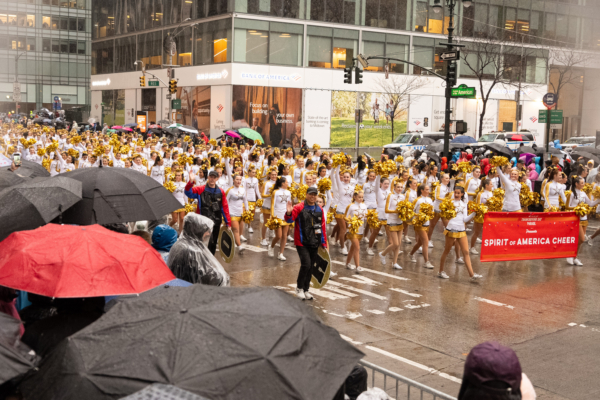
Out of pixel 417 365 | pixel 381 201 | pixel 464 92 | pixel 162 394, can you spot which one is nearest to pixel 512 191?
pixel 381 201

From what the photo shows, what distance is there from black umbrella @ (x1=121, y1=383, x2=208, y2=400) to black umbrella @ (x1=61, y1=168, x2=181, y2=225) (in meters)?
4.52

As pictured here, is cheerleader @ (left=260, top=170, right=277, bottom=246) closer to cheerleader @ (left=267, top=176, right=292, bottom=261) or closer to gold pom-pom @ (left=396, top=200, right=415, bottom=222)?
cheerleader @ (left=267, top=176, right=292, bottom=261)

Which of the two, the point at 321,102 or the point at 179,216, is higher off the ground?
the point at 321,102

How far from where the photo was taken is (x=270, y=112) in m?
48.4

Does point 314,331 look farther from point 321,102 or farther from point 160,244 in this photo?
point 321,102

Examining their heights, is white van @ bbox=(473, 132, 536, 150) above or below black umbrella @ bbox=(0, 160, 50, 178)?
above

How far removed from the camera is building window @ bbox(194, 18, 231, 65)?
4672cm

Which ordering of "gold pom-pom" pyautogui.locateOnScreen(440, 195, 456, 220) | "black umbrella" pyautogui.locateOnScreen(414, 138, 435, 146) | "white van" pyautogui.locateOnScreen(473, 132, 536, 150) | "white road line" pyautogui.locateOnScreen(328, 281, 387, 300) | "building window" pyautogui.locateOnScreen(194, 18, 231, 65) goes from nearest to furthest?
"white road line" pyautogui.locateOnScreen(328, 281, 387, 300) → "gold pom-pom" pyautogui.locateOnScreen(440, 195, 456, 220) → "black umbrella" pyautogui.locateOnScreen(414, 138, 435, 146) → "white van" pyautogui.locateOnScreen(473, 132, 536, 150) → "building window" pyautogui.locateOnScreen(194, 18, 231, 65)

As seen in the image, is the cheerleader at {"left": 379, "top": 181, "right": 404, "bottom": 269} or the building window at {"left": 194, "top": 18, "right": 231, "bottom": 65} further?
the building window at {"left": 194, "top": 18, "right": 231, "bottom": 65}

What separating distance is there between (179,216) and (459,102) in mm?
44381

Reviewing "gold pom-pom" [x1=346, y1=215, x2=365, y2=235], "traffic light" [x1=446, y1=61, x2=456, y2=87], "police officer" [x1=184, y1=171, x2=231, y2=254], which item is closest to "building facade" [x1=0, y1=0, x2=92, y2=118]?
"traffic light" [x1=446, y1=61, x2=456, y2=87]

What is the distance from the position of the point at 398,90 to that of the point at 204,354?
5028 cm

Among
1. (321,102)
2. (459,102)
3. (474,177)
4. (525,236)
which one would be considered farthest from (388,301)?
(459,102)

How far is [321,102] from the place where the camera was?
49.7 m
